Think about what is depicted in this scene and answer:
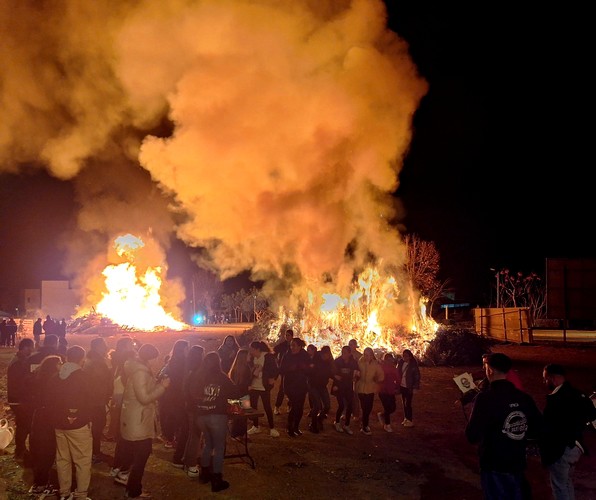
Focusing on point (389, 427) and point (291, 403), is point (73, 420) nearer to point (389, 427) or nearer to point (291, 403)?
point (291, 403)

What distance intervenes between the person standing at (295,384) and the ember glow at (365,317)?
416 inches

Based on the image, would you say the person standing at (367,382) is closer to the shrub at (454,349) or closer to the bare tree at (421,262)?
the shrub at (454,349)

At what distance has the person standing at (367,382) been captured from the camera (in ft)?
28.7

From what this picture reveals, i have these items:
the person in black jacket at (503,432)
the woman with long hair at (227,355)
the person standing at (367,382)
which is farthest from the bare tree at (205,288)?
the person in black jacket at (503,432)

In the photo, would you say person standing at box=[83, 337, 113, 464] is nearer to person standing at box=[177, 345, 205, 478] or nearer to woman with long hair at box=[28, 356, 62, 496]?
woman with long hair at box=[28, 356, 62, 496]

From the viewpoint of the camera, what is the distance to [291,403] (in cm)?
852

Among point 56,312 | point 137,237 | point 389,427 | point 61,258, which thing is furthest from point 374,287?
point 61,258

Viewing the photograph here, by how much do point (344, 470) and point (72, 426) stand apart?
366cm

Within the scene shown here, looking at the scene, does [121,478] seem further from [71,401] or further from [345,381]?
[345,381]

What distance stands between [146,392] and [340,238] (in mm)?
16521

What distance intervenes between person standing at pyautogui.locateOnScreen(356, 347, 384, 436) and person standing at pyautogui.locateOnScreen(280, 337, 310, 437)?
101cm

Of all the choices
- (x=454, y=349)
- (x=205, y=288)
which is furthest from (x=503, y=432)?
(x=205, y=288)

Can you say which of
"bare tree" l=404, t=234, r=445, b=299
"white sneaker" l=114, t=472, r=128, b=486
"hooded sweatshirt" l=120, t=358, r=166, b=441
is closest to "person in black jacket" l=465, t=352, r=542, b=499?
"hooded sweatshirt" l=120, t=358, r=166, b=441

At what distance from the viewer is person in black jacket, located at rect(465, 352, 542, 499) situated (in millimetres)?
4008
